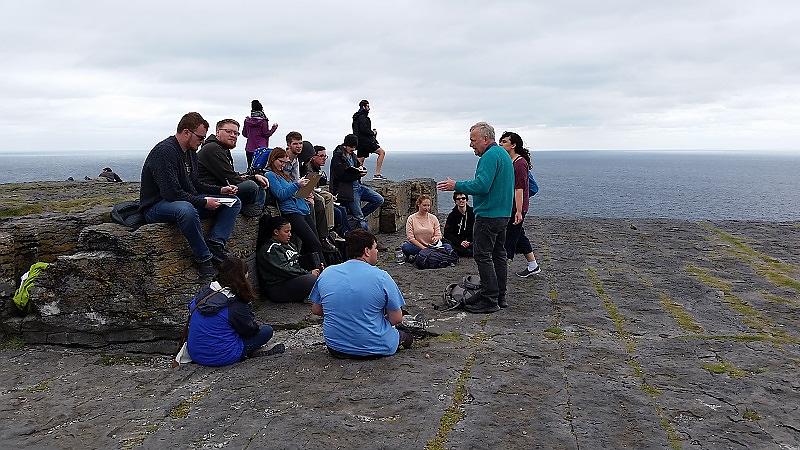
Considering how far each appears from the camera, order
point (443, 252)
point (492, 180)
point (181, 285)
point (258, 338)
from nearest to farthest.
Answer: point (258, 338), point (181, 285), point (492, 180), point (443, 252)

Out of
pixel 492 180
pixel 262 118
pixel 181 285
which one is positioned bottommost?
pixel 181 285

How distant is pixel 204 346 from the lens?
21.2 feet

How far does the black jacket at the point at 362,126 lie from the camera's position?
15758 millimetres

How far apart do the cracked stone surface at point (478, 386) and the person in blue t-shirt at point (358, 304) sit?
20cm

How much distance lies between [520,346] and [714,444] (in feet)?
8.28

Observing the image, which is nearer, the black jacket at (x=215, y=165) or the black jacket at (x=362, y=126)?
the black jacket at (x=215, y=165)

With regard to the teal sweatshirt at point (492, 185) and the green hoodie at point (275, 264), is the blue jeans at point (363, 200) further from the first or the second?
the teal sweatshirt at point (492, 185)

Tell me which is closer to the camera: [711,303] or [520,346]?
[520,346]

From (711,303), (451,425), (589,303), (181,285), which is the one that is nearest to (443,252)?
(589,303)

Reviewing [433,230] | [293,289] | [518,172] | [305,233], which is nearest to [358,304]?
[293,289]

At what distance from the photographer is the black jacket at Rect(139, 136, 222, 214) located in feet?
24.0

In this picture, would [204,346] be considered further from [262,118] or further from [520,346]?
[262,118]

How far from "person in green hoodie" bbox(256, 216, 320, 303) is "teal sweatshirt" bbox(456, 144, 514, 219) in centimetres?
252

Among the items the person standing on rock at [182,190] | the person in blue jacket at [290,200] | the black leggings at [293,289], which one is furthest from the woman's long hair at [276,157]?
the black leggings at [293,289]
